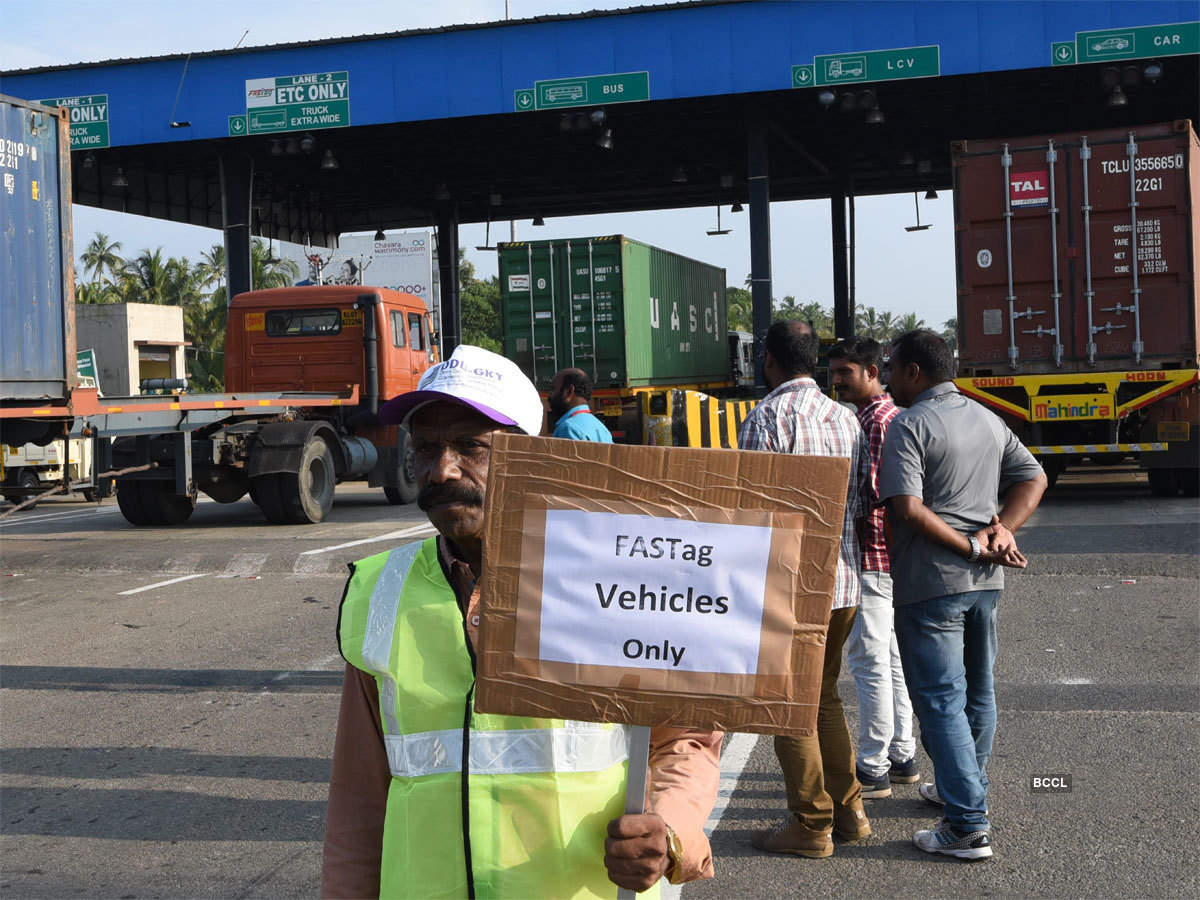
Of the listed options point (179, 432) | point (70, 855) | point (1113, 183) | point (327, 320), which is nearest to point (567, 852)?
point (70, 855)

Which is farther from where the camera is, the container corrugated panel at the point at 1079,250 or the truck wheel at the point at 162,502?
the truck wheel at the point at 162,502

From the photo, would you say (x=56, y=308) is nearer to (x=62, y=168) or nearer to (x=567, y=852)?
(x=62, y=168)

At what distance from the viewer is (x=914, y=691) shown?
173 inches

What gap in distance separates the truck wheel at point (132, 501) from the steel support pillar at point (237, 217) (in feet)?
32.8

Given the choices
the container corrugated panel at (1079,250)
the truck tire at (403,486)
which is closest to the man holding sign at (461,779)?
the container corrugated panel at (1079,250)

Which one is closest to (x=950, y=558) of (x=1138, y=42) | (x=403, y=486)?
(x=403, y=486)

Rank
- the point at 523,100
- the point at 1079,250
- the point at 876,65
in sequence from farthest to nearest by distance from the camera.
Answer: the point at 523,100, the point at 876,65, the point at 1079,250

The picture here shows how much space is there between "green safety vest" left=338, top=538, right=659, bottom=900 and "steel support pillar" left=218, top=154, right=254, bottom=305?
2379 cm

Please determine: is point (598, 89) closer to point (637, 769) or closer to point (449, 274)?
point (449, 274)

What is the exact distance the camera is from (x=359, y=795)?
2195 mm

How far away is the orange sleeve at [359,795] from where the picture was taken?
85.3 inches

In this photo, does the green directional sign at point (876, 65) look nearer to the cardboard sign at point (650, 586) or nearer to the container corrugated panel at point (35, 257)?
the container corrugated panel at point (35, 257)

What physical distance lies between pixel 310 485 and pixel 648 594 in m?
13.9

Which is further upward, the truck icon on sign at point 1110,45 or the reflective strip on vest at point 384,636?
the truck icon on sign at point 1110,45
